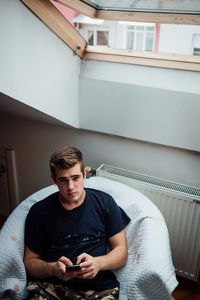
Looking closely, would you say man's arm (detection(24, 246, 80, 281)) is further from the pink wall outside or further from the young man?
the pink wall outside

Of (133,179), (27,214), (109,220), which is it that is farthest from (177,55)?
(27,214)

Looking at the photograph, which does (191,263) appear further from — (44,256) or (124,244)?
(44,256)

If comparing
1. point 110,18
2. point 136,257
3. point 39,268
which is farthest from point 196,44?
point 39,268

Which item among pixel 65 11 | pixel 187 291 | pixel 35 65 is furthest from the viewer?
pixel 187 291

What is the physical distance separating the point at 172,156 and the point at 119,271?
2.60 ft

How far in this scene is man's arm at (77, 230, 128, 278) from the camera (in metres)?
1.31

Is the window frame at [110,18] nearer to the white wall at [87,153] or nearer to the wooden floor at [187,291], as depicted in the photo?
the white wall at [87,153]

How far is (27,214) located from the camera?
165 cm

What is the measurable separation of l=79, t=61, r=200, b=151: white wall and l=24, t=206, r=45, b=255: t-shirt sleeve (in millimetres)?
819

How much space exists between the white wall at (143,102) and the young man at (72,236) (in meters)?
0.59

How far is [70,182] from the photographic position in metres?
1.43

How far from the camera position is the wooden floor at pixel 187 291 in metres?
1.94

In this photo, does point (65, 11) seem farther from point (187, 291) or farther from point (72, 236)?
point (187, 291)

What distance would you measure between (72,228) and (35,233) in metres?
0.19
